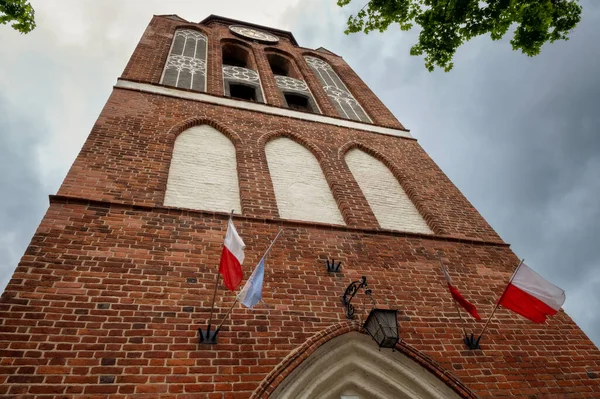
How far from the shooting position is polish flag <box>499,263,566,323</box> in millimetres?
3439

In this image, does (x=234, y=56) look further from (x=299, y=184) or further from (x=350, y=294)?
(x=350, y=294)

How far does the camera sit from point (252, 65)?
10.4 meters

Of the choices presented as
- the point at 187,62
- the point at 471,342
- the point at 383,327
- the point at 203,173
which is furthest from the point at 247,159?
the point at 187,62

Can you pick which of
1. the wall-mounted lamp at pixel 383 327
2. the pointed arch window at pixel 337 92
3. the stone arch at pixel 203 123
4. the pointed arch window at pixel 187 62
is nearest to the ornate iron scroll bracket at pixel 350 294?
the wall-mounted lamp at pixel 383 327

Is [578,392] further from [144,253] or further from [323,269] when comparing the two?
[144,253]

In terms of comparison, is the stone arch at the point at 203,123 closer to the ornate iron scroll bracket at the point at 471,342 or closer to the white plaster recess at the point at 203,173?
the white plaster recess at the point at 203,173

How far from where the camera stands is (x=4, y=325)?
9.02ft

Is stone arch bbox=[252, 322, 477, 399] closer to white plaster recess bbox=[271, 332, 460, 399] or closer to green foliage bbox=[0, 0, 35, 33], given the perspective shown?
white plaster recess bbox=[271, 332, 460, 399]

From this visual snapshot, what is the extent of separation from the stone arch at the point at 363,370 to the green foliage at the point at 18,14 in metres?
5.17

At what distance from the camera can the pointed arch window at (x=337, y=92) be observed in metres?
8.55

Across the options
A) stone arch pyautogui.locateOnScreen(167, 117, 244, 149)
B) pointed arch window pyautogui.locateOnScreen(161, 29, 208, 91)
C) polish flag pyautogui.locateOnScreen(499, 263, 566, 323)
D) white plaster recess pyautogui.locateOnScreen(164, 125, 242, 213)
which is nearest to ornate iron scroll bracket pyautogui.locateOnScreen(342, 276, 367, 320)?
polish flag pyautogui.locateOnScreen(499, 263, 566, 323)

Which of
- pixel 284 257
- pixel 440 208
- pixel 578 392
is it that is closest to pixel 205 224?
pixel 284 257

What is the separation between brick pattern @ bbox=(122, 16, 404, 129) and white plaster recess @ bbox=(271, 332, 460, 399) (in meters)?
5.27

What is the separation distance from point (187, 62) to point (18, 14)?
14.2ft
